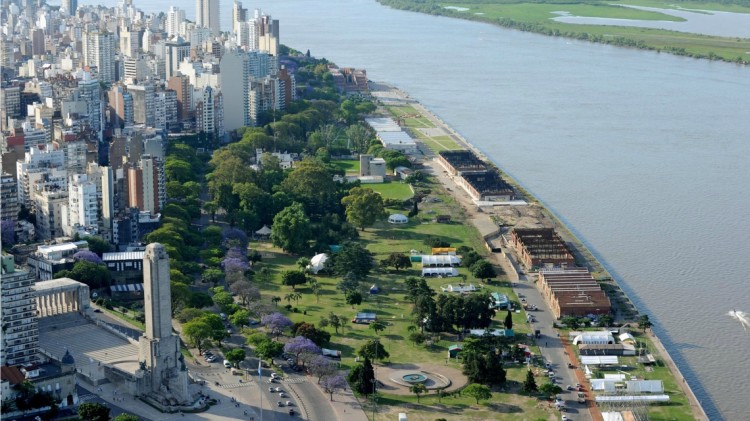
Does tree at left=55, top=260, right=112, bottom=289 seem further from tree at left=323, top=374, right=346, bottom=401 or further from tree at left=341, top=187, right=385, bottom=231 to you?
tree at left=341, top=187, right=385, bottom=231

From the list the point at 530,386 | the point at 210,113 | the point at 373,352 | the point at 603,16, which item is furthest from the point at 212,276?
the point at 603,16

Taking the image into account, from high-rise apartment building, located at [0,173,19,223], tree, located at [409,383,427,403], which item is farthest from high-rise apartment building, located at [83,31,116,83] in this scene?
tree, located at [409,383,427,403]

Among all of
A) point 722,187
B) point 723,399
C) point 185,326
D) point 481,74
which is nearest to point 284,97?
point 481,74

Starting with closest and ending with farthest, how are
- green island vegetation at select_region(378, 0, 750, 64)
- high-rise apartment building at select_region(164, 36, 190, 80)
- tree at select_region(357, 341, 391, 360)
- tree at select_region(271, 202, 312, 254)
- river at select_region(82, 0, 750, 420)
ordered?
1. tree at select_region(357, 341, 391, 360)
2. river at select_region(82, 0, 750, 420)
3. tree at select_region(271, 202, 312, 254)
4. high-rise apartment building at select_region(164, 36, 190, 80)
5. green island vegetation at select_region(378, 0, 750, 64)

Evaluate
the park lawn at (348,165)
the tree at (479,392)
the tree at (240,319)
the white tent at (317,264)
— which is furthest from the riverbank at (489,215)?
the tree at (240,319)

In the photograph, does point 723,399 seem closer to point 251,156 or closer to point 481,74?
point 251,156

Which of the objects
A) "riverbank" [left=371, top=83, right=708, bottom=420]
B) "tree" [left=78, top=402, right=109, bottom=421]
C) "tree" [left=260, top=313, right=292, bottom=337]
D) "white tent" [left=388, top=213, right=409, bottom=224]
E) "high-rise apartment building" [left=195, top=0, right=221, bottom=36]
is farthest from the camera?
"high-rise apartment building" [left=195, top=0, right=221, bottom=36]

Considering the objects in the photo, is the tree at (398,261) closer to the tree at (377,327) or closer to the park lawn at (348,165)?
the tree at (377,327)
